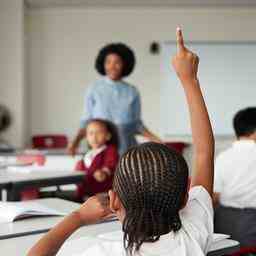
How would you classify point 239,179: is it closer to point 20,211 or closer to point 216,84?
point 20,211

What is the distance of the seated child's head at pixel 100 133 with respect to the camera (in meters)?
3.59

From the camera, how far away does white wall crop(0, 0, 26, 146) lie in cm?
682

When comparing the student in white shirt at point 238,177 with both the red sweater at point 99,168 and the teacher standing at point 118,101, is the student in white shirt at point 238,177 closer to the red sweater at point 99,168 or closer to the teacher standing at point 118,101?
the red sweater at point 99,168

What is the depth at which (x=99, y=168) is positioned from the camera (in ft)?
11.3

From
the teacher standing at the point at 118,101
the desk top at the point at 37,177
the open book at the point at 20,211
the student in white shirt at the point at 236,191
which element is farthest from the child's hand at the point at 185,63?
the teacher standing at the point at 118,101

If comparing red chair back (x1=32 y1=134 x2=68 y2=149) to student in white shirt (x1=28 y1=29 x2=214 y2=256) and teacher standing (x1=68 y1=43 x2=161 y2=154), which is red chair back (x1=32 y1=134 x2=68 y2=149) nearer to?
teacher standing (x1=68 y1=43 x2=161 y2=154)

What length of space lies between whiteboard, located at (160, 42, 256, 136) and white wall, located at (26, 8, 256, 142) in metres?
0.12

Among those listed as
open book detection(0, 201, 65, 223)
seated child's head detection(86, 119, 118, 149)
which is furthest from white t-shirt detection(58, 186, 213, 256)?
seated child's head detection(86, 119, 118, 149)

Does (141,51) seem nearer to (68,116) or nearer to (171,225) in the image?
(68,116)

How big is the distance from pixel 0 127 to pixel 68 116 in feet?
3.06

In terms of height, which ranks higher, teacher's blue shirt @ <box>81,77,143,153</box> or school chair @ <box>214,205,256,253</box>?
teacher's blue shirt @ <box>81,77,143,153</box>

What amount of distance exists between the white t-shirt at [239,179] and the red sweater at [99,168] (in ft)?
3.53

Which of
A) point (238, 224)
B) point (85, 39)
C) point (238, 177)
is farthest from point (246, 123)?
point (85, 39)

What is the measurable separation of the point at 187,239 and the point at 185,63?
0.45m
